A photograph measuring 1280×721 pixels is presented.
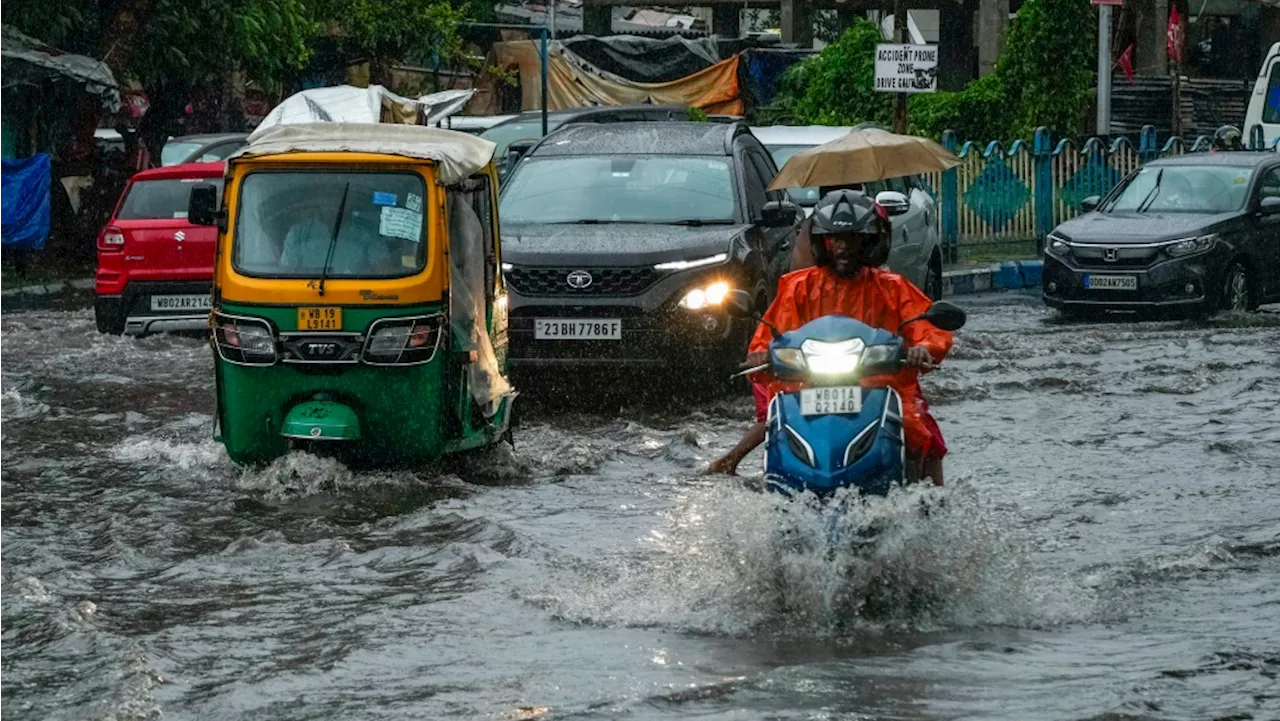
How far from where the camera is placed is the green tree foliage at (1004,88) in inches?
1202

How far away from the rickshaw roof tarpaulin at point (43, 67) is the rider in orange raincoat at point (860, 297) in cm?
1848

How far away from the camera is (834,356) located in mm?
7059

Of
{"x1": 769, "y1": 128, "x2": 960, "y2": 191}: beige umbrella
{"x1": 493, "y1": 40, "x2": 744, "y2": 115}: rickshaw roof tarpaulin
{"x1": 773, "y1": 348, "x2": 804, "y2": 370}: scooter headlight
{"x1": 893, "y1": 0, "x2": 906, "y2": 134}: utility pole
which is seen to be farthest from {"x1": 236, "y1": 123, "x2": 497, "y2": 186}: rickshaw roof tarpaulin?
{"x1": 493, "y1": 40, "x2": 744, "y2": 115}: rickshaw roof tarpaulin

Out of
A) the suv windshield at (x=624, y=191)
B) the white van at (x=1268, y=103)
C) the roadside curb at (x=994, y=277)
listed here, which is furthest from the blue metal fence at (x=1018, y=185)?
the suv windshield at (x=624, y=191)

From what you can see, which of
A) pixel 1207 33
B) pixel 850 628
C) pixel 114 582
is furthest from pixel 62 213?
pixel 1207 33

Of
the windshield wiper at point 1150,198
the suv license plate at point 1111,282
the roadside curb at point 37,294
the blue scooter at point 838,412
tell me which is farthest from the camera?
the roadside curb at point 37,294

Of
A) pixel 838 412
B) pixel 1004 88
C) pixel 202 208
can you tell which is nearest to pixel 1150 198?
pixel 1004 88

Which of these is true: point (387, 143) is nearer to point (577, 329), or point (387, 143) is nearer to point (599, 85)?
point (577, 329)

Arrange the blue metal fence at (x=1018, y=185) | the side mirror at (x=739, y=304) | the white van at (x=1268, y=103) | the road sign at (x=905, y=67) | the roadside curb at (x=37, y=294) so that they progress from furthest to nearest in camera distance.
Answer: the white van at (x=1268, y=103) → the blue metal fence at (x=1018, y=185) → the road sign at (x=905, y=67) → the roadside curb at (x=37, y=294) → the side mirror at (x=739, y=304)

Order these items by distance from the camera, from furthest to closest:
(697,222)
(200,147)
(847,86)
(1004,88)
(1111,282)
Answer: (847,86)
(1004,88)
(200,147)
(1111,282)
(697,222)

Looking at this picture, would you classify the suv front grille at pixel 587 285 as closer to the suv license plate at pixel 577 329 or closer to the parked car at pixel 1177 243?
the suv license plate at pixel 577 329

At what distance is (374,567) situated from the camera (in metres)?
8.76

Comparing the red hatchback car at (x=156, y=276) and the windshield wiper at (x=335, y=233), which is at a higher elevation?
the windshield wiper at (x=335, y=233)

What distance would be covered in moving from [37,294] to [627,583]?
16674mm
